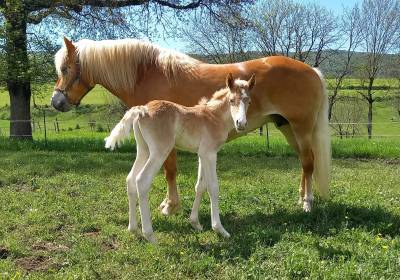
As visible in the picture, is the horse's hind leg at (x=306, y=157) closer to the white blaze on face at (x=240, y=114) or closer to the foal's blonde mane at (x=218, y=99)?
the foal's blonde mane at (x=218, y=99)

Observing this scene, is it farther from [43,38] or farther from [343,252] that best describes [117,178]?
[43,38]

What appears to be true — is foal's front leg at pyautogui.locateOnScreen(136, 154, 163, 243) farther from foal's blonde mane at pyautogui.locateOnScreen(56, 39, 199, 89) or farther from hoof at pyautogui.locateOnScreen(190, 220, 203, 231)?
foal's blonde mane at pyautogui.locateOnScreen(56, 39, 199, 89)

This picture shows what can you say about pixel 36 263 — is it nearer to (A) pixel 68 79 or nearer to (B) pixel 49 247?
(B) pixel 49 247

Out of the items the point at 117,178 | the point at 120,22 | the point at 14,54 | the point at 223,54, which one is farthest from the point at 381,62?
the point at 117,178

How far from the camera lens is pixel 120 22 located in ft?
44.3

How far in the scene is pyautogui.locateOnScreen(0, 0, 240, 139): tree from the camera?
13.0 meters

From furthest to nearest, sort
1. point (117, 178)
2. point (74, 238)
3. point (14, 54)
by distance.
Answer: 1. point (14, 54)
2. point (117, 178)
3. point (74, 238)

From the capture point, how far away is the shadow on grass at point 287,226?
4449 mm

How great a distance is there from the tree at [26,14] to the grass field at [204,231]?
17.4 ft

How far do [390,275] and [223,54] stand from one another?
27.2 meters

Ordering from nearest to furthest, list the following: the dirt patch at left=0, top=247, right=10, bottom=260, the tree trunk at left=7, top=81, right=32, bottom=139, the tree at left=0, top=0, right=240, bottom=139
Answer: the dirt patch at left=0, top=247, right=10, bottom=260 → the tree at left=0, top=0, right=240, bottom=139 → the tree trunk at left=7, top=81, right=32, bottom=139

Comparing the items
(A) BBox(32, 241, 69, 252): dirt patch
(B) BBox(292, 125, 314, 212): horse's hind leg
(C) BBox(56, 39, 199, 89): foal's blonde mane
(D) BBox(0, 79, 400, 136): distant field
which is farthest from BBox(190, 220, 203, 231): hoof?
(D) BBox(0, 79, 400, 136): distant field

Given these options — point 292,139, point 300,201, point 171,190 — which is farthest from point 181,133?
point 292,139

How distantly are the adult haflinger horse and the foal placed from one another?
811 mm
